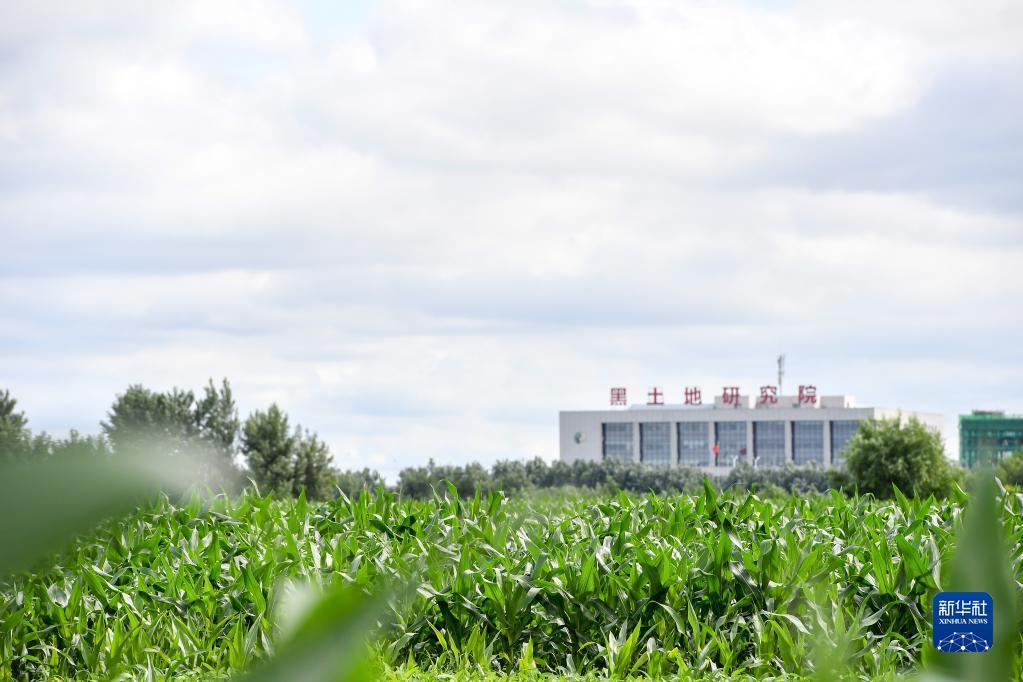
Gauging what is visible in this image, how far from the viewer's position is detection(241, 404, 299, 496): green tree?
107 ft

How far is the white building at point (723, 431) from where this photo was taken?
7612 cm

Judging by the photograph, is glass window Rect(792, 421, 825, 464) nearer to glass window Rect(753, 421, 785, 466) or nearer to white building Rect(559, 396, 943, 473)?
white building Rect(559, 396, 943, 473)

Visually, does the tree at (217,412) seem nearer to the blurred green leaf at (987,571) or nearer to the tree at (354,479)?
the tree at (354,479)

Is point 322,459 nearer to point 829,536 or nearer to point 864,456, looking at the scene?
point 864,456

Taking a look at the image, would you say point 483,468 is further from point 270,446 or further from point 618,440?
point 618,440

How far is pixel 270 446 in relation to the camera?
33.2 meters

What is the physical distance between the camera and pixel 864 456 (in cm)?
2473

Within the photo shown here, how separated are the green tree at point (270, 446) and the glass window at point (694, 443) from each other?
4913 centimetres

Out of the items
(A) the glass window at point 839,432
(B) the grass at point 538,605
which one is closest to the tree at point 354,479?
(B) the grass at point 538,605

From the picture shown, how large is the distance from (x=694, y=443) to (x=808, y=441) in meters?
7.97

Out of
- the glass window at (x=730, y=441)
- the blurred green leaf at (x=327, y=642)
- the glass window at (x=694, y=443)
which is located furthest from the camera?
the glass window at (x=694, y=443)

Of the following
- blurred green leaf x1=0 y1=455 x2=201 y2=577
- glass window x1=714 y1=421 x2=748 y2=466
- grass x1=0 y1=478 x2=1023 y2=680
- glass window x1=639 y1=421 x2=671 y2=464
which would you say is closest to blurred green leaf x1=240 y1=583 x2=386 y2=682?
blurred green leaf x1=0 y1=455 x2=201 y2=577

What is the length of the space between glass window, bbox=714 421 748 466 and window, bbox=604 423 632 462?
662 centimetres

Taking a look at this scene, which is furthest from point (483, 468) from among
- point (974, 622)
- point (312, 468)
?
point (974, 622)
